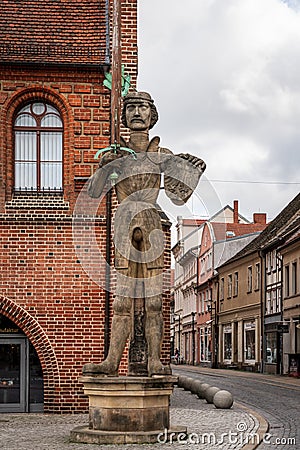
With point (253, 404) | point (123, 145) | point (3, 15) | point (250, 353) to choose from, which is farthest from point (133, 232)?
point (250, 353)

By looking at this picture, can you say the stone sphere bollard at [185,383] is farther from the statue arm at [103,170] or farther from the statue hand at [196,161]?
the statue hand at [196,161]

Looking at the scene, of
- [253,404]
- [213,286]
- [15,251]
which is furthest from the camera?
[213,286]

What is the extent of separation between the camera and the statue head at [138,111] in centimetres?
1208

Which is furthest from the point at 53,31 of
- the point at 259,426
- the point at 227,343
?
the point at 227,343

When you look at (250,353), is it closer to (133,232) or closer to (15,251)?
(15,251)

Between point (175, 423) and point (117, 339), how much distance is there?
3165 mm

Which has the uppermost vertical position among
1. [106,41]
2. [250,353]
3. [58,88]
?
[106,41]

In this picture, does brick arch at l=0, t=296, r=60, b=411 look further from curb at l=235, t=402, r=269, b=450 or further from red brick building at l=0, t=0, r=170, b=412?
curb at l=235, t=402, r=269, b=450

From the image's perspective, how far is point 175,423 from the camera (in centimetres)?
1422

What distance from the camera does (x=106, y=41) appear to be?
1816 centimetres

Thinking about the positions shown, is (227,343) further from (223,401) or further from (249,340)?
(223,401)

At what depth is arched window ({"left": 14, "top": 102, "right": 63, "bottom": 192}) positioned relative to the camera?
58.0 feet

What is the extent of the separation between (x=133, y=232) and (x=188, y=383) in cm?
1272

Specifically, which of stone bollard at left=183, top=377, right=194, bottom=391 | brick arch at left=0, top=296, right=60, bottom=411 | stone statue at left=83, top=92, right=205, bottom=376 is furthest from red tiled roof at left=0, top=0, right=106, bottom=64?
stone bollard at left=183, top=377, right=194, bottom=391
